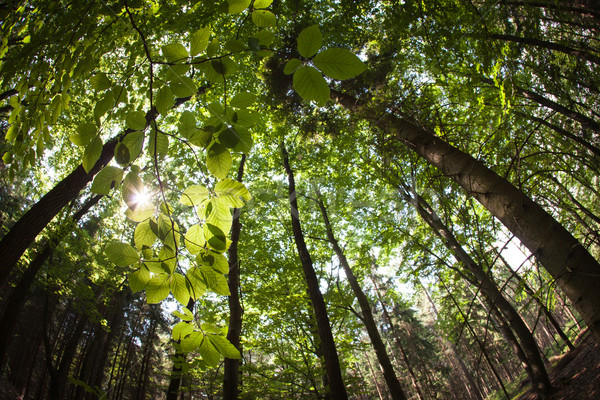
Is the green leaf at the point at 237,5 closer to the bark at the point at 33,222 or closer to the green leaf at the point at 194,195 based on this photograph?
the green leaf at the point at 194,195

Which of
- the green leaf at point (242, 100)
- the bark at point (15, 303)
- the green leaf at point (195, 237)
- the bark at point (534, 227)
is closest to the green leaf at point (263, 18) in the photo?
the green leaf at point (242, 100)

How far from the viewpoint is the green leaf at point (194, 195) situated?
0.83m

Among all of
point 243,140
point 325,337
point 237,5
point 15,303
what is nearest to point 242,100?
point 243,140

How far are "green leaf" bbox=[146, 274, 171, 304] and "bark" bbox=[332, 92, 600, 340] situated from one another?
1.33m

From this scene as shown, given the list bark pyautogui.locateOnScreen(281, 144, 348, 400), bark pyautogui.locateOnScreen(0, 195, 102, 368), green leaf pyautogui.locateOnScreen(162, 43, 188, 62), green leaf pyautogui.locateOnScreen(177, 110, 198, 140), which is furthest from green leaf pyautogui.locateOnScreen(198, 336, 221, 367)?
bark pyautogui.locateOnScreen(0, 195, 102, 368)

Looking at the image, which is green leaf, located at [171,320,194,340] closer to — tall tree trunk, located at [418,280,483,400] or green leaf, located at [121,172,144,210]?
green leaf, located at [121,172,144,210]

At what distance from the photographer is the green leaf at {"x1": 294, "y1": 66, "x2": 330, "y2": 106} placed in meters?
0.66

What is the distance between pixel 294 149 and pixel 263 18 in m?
7.82

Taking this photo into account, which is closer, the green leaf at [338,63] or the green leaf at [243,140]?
the green leaf at [338,63]

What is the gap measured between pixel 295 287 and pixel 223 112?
29.6 feet

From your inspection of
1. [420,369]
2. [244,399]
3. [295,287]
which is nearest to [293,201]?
[295,287]

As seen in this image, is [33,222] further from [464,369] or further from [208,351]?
Answer: [464,369]

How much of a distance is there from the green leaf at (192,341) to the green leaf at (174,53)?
32.8 inches

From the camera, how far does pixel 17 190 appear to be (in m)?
15.2
